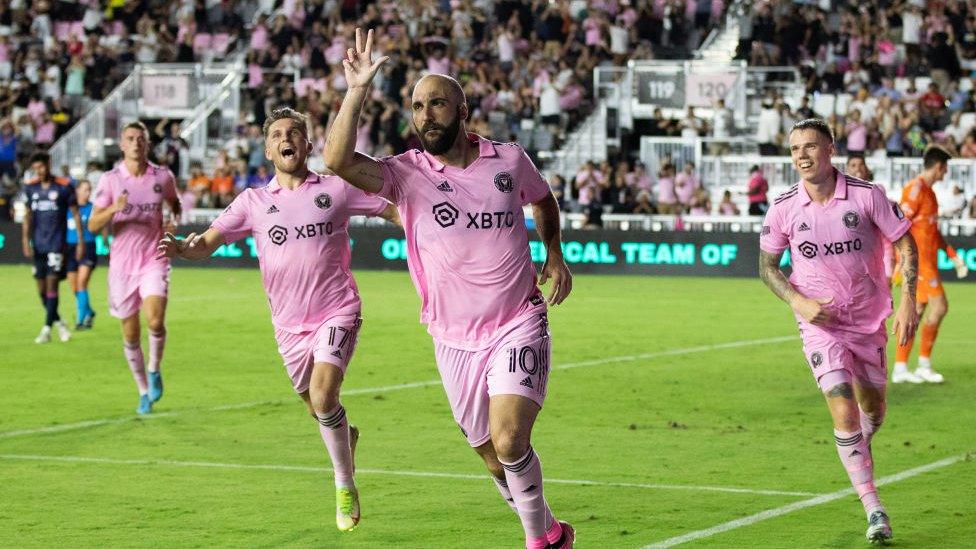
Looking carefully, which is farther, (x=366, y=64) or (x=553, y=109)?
(x=553, y=109)

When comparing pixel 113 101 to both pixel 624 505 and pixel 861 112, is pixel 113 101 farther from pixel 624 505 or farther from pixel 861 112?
pixel 624 505

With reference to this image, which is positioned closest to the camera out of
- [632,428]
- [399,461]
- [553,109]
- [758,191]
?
[399,461]

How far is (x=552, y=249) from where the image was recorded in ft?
27.0

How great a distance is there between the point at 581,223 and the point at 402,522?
78.0 ft

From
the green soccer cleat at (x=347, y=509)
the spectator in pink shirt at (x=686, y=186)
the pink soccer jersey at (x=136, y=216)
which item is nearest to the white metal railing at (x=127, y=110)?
the spectator in pink shirt at (x=686, y=186)

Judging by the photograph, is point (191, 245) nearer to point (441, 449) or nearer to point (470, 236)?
point (470, 236)

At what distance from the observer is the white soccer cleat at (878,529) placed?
28.2 ft

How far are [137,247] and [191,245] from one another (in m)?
5.03

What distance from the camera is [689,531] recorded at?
29.6 ft

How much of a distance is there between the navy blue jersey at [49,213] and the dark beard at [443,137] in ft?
44.5

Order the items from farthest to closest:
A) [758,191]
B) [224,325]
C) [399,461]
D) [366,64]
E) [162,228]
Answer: [758,191] < [224,325] < [162,228] < [399,461] < [366,64]

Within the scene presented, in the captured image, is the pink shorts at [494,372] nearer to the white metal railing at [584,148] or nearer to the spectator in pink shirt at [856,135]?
the spectator in pink shirt at [856,135]

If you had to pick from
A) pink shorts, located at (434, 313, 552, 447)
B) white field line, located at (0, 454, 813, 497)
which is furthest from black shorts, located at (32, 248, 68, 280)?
pink shorts, located at (434, 313, 552, 447)

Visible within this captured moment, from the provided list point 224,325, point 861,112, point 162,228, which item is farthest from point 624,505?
point 861,112
